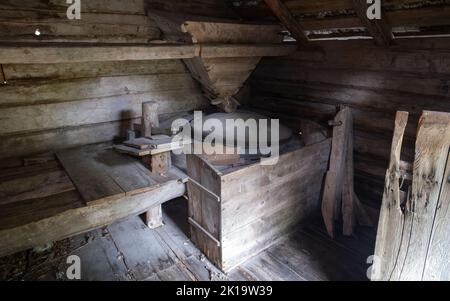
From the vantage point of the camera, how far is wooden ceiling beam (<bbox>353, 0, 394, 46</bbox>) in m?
2.52

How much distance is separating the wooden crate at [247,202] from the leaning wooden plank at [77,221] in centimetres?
39

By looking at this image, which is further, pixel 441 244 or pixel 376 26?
pixel 376 26

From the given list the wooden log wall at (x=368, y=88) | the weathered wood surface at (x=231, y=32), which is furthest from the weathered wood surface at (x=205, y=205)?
the wooden log wall at (x=368, y=88)

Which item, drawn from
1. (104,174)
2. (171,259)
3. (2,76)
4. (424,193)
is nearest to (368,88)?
(424,193)

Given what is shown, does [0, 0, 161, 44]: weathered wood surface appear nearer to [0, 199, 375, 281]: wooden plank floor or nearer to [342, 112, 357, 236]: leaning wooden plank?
[0, 199, 375, 281]: wooden plank floor

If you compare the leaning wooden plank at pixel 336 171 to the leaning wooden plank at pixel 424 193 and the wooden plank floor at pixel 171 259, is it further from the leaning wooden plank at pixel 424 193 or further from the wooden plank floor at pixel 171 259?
the leaning wooden plank at pixel 424 193

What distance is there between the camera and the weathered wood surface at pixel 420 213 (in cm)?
175

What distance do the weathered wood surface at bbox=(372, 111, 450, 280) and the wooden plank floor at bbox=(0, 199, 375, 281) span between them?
77 cm

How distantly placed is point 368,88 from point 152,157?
230cm

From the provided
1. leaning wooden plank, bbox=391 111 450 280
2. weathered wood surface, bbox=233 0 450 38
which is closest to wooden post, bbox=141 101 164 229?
weathered wood surface, bbox=233 0 450 38

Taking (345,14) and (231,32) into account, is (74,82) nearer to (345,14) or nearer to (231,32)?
(231,32)

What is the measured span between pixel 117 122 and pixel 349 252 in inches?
113

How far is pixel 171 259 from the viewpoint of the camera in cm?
285

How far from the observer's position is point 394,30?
9.23 ft
